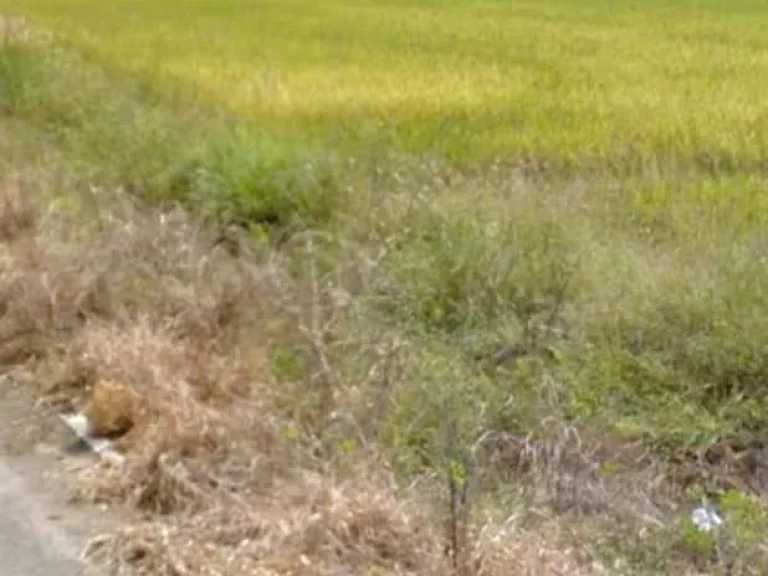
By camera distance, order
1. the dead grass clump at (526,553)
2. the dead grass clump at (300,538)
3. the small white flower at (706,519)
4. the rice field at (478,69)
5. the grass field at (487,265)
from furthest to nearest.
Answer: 1. the rice field at (478,69)
2. the grass field at (487,265)
3. the small white flower at (706,519)
4. the dead grass clump at (300,538)
5. the dead grass clump at (526,553)

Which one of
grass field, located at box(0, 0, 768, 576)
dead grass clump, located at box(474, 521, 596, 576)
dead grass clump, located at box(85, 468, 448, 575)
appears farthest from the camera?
grass field, located at box(0, 0, 768, 576)

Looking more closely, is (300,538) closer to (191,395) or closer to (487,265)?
(191,395)

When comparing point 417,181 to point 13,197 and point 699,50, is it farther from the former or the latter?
point 699,50

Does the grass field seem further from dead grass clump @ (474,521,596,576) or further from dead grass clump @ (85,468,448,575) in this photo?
dead grass clump @ (85,468,448,575)

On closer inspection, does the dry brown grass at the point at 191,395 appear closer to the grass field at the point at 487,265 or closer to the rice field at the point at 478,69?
the grass field at the point at 487,265

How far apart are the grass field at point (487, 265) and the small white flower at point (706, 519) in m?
0.08

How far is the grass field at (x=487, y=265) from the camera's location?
14.3ft

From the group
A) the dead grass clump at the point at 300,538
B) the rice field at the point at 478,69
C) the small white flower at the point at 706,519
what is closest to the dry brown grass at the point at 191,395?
the dead grass clump at the point at 300,538

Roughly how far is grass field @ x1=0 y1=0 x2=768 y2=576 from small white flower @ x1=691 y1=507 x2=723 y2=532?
77 millimetres

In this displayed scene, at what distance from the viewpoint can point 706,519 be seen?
4004 millimetres

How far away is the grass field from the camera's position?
14.3 feet

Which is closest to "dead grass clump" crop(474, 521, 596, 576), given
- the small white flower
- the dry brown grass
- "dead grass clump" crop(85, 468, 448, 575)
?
the dry brown grass

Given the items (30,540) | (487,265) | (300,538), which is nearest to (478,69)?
(487,265)

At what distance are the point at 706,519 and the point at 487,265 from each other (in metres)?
1.92
